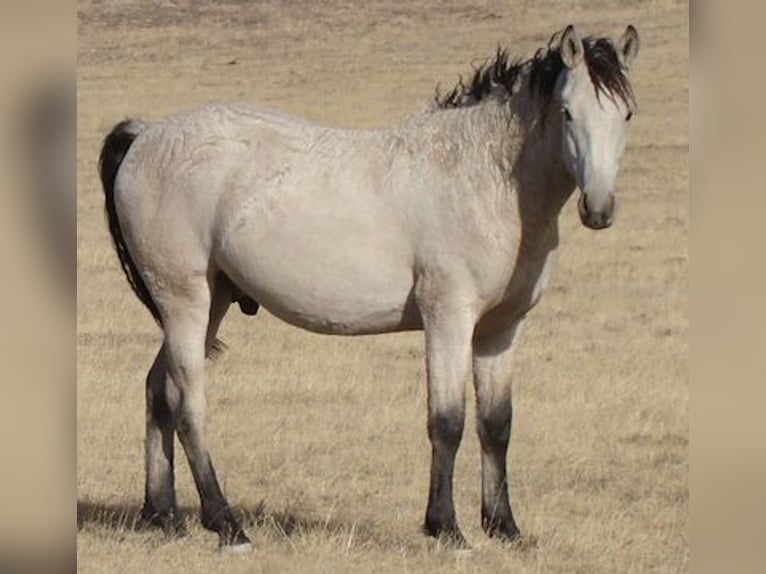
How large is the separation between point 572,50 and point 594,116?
34 centimetres

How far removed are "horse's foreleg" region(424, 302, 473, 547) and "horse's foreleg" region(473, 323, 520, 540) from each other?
1.07 ft

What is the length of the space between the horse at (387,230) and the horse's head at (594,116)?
1 centimetres

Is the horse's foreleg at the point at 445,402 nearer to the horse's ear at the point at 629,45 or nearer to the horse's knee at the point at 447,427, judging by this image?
the horse's knee at the point at 447,427

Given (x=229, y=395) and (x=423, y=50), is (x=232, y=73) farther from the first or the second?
(x=229, y=395)

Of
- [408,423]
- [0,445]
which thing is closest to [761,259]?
[0,445]

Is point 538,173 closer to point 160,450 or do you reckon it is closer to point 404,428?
point 160,450

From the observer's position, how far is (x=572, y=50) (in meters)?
6.20

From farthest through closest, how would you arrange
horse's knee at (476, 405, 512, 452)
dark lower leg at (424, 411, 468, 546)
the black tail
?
1. the black tail
2. horse's knee at (476, 405, 512, 452)
3. dark lower leg at (424, 411, 468, 546)

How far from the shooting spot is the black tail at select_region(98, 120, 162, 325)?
24.3ft

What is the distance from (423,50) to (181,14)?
7240 mm

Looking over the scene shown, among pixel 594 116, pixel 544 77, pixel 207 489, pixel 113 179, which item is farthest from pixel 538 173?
pixel 113 179

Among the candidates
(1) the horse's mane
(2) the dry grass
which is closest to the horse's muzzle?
(1) the horse's mane

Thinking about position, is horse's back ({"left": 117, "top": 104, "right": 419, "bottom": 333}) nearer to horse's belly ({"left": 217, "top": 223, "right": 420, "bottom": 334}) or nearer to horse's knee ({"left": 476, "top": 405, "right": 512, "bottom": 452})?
horse's belly ({"left": 217, "top": 223, "right": 420, "bottom": 334})

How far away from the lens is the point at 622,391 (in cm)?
1019
